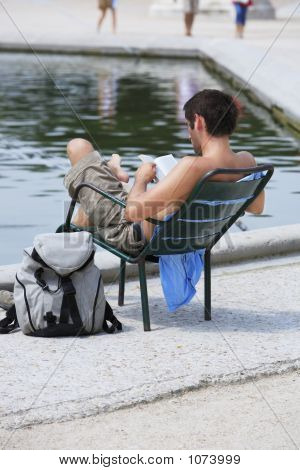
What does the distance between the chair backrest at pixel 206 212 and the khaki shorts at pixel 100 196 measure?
0.90ft

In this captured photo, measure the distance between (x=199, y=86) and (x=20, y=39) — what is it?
23.2 ft

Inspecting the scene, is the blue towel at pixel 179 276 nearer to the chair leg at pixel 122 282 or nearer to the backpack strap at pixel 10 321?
the chair leg at pixel 122 282

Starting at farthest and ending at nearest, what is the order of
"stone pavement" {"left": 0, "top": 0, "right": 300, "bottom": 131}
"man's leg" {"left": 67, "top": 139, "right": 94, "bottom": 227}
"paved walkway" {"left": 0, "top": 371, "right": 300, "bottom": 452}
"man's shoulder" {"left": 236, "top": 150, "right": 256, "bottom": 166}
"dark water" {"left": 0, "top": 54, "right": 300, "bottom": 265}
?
"stone pavement" {"left": 0, "top": 0, "right": 300, "bottom": 131} → "dark water" {"left": 0, "top": 54, "right": 300, "bottom": 265} → "man's leg" {"left": 67, "top": 139, "right": 94, "bottom": 227} → "man's shoulder" {"left": 236, "top": 150, "right": 256, "bottom": 166} → "paved walkway" {"left": 0, "top": 371, "right": 300, "bottom": 452}

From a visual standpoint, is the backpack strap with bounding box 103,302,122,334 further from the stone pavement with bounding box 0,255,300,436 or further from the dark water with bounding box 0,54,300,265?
the dark water with bounding box 0,54,300,265

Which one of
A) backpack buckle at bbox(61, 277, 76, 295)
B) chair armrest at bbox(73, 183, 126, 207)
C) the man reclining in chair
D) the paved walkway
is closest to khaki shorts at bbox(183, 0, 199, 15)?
the man reclining in chair

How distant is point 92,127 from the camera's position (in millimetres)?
13312

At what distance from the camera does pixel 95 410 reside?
160 inches

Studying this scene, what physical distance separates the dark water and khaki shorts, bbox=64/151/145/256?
6.51ft

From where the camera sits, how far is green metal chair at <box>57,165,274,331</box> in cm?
490

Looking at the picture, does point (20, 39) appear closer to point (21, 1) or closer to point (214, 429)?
point (21, 1)

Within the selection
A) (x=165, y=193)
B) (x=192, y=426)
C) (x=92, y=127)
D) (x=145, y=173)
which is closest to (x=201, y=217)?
(x=165, y=193)

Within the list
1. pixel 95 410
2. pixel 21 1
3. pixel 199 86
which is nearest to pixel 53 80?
pixel 199 86

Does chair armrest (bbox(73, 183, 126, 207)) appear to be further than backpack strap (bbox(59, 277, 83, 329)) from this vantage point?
Yes

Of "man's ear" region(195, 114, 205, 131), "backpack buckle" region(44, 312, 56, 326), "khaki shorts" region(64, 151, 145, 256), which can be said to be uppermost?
"man's ear" region(195, 114, 205, 131)
